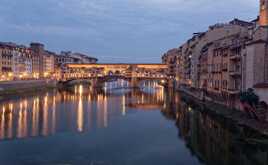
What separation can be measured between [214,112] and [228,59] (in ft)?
10.3

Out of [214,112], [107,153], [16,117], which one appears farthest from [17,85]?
[107,153]

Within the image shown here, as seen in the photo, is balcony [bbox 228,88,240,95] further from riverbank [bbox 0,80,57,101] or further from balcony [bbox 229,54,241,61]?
riverbank [bbox 0,80,57,101]

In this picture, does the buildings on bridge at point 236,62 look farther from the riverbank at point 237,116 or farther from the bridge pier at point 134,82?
the bridge pier at point 134,82

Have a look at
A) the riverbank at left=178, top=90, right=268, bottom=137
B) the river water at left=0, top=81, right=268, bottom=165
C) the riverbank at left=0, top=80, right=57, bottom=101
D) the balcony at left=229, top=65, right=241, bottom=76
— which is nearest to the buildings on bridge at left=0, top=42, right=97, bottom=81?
the riverbank at left=0, top=80, right=57, bottom=101

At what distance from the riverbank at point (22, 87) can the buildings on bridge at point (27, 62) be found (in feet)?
10.8

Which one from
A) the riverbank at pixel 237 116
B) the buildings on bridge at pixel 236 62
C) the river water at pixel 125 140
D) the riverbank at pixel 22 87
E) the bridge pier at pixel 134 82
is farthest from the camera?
the bridge pier at pixel 134 82

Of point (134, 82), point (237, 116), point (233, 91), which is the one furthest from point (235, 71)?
point (134, 82)

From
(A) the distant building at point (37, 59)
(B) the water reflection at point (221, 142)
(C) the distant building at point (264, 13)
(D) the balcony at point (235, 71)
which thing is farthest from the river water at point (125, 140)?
(A) the distant building at point (37, 59)

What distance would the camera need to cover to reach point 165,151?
12.3 metres

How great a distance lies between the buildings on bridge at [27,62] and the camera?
46.0 m

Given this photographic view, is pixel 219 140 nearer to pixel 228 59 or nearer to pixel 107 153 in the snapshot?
pixel 107 153

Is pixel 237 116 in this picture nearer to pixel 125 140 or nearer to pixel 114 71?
pixel 125 140

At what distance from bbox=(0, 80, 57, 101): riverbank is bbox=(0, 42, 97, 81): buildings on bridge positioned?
3.29 metres

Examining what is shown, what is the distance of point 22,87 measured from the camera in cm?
4016
